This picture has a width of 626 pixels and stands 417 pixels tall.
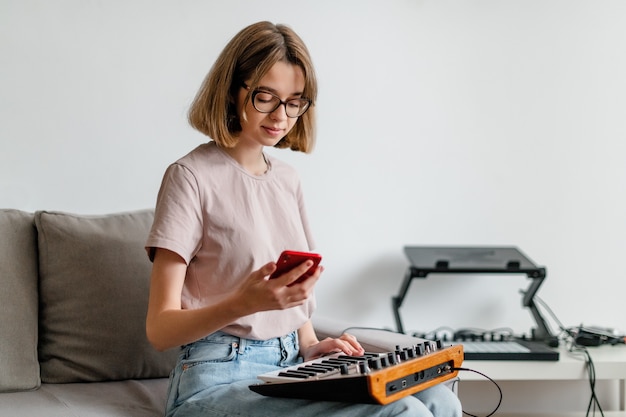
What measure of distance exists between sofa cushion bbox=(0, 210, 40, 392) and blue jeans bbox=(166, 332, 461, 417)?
49 cm

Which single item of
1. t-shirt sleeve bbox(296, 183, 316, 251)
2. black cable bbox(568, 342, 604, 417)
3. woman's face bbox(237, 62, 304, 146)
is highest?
woman's face bbox(237, 62, 304, 146)

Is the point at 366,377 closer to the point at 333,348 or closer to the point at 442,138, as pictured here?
the point at 333,348

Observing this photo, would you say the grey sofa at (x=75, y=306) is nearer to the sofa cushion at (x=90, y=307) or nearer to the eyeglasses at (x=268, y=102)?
the sofa cushion at (x=90, y=307)

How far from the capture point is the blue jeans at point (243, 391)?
4.98 ft

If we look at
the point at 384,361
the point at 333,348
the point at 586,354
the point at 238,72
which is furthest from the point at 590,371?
the point at 238,72

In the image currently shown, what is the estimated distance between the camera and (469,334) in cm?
263

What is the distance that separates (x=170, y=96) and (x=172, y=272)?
1.05m

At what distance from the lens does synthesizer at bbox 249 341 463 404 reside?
1452 mm

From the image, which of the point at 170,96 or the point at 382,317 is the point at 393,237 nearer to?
the point at 382,317

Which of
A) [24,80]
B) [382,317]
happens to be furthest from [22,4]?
[382,317]

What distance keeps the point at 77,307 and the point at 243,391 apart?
716 millimetres

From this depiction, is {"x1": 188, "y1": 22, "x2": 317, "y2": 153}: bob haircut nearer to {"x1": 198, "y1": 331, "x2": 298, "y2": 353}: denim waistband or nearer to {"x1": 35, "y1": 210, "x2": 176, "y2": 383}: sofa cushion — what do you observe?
{"x1": 198, "y1": 331, "x2": 298, "y2": 353}: denim waistband

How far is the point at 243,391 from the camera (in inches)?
63.2

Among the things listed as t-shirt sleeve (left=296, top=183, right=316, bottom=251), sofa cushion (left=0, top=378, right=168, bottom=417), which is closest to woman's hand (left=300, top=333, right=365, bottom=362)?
t-shirt sleeve (left=296, top=183, right=316, bottom=251)
